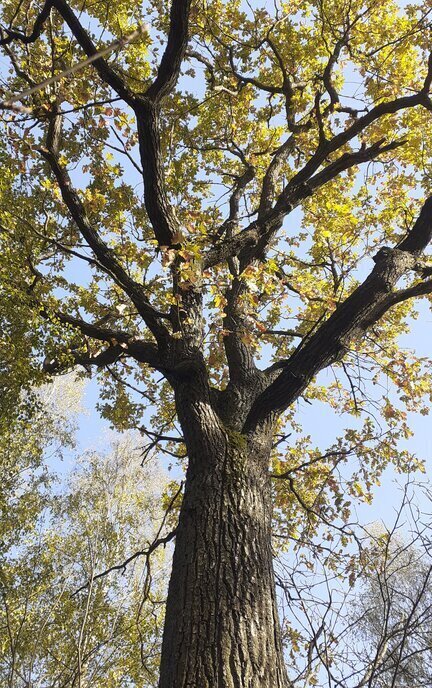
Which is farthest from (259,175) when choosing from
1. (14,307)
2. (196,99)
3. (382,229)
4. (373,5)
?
(14,307)

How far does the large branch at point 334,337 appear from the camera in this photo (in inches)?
132

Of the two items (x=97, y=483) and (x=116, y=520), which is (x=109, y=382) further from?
(x=97, y=483)

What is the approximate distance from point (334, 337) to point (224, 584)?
1.84 meters

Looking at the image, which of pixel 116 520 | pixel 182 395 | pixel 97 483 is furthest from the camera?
pixel 97 483

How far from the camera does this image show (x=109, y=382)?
7.02 metres

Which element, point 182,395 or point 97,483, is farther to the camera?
point 97,483

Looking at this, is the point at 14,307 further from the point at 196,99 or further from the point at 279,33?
the point at 279,33

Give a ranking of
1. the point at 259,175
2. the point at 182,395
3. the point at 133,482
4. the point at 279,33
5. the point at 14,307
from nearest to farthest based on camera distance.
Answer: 1. the point at 182,395
2. the point at 14,307
3. the point at 279,33
4. the point at 259,175
5. the point at 133,482

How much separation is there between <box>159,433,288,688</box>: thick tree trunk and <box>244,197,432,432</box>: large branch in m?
0.44

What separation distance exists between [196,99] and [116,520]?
842cm

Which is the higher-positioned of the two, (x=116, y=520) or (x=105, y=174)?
(x=105, y=174)

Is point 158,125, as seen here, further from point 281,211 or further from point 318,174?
point 318,174

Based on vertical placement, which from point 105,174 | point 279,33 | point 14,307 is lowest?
Result: point 14,307

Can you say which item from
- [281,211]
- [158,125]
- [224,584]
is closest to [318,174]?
[281,211]
